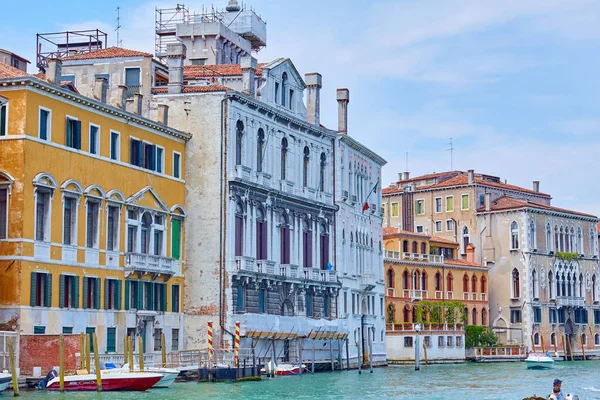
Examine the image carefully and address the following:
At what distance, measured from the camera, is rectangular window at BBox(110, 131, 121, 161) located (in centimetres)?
3769

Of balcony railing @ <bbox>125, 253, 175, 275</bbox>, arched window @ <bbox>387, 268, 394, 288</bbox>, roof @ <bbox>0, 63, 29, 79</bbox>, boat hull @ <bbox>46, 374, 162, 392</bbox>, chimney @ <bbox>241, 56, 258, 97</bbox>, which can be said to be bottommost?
boat hull @ <bbox>46, 374, 162, 392</bbox>

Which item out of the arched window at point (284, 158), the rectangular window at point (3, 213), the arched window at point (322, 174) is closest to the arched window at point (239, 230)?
the arched window at point (284, 158)

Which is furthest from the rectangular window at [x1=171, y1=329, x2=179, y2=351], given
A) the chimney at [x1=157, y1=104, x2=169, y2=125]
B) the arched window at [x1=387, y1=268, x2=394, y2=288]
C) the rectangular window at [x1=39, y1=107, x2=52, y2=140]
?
the arched window at [x1=387, y1=268, x2=394, y2=288]

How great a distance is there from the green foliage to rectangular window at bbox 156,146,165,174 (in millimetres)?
31910

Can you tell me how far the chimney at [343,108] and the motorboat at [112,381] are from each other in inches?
937

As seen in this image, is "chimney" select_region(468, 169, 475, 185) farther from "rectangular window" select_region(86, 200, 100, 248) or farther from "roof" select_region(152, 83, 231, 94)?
"rectangular window" select_region(86, 200, 100, 248)

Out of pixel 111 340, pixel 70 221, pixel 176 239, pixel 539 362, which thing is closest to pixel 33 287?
pixel 70 221

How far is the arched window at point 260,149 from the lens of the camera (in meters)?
45.2

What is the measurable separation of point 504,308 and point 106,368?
145 ft

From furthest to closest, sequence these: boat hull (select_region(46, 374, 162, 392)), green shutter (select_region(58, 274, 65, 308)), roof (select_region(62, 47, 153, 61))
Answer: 1. roof (select_region(62, 47, 153, 61))
2. green shutter (select_region(58, 274, 65, 308))
3. boat hull (select_region(46, 374, 162, 392))

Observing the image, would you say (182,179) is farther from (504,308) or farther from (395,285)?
(504,308)

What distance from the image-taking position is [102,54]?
147 ft

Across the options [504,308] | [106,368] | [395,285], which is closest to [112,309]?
[106,368]

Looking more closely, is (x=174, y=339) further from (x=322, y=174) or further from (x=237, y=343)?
(x=322, y=174)
